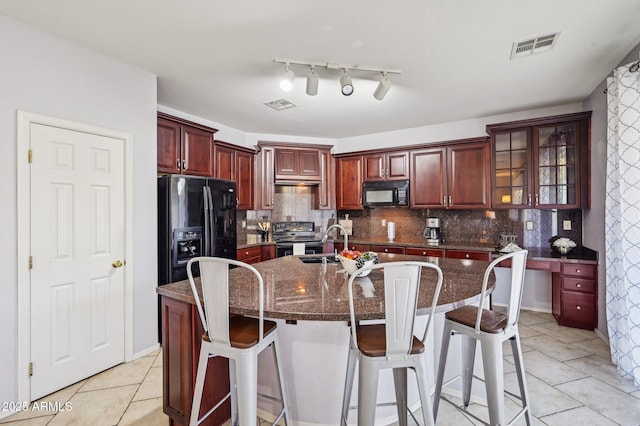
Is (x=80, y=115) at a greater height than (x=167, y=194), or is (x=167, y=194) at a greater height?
(x=80, y=115)

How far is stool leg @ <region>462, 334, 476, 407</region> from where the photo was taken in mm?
1894

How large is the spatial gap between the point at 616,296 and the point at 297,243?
3424 millimetres

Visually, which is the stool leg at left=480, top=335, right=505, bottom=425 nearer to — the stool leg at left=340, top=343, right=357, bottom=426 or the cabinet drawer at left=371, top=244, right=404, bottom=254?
the stool leg at left=340, top=343, right=357, bottom=426

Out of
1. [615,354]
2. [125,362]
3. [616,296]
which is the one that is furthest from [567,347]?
[125,362]

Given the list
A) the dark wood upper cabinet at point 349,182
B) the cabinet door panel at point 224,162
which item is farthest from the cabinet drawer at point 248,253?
the dark wood upper cabinet at point 349,182

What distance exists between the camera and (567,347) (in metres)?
2.96

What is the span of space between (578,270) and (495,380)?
8.60 feet

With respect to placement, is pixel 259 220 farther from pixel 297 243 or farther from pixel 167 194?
pixel 167 194

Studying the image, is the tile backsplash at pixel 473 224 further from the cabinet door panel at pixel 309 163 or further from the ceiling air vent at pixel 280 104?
the ceiling air vent at pixel 280 104

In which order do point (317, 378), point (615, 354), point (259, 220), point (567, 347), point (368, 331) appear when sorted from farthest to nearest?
point (259, 220) → point (567, 347) → point (615, 354) → point (317, 378) → point (368, 331)

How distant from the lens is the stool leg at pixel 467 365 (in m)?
1.89

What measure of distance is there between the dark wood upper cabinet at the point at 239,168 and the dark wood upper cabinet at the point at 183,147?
206 millimetres

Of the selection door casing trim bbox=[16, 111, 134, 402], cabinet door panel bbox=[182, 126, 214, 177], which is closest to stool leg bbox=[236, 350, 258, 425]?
door casing trim bbox=[16, 111, 134, 402]

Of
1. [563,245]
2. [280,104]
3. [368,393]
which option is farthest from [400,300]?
[563,245]
